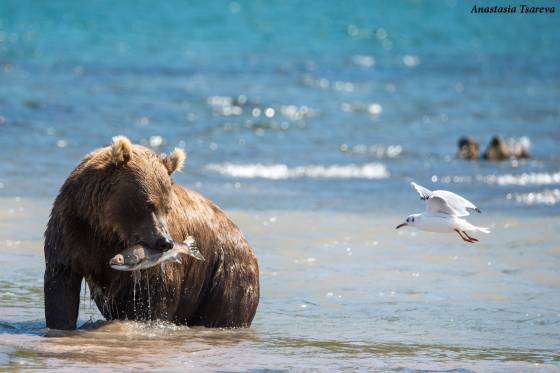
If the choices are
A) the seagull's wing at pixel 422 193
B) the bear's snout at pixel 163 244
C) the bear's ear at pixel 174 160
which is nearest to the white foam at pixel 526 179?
the seagull's wing at pixel 422 193

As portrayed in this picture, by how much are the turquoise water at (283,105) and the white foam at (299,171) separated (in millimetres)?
31

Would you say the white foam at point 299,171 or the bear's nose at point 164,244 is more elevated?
the white foam at point 299,171

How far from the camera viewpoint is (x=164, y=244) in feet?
21.9

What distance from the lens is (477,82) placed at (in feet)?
97.8

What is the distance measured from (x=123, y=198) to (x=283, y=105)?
53.6 ft

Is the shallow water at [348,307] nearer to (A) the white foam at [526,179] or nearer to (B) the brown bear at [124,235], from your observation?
(B) the brown bear at [124,235]

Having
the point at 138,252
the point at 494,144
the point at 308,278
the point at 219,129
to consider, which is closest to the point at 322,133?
the point at 219,129

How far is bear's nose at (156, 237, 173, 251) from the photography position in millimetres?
6676

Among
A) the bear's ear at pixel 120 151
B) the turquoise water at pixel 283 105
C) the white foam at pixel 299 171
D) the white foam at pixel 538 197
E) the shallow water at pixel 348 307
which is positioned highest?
the turquoise water at pixel 283 105

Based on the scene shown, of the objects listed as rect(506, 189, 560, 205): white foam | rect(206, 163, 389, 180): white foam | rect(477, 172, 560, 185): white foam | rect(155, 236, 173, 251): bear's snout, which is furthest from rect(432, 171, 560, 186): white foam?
rect(155, 236, 173, 251): bear's snout

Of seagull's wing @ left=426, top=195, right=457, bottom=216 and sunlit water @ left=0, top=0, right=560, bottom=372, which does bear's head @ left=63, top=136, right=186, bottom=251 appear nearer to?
sunlit water @ left=0, top=0, right=560, bottom=372

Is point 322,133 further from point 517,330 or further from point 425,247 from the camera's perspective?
point 517,330

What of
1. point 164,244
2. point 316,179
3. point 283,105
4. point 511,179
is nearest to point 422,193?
point 164,244

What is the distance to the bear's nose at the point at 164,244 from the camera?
263 inches
